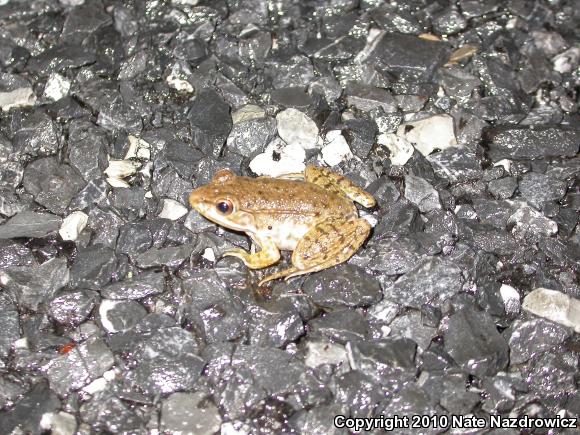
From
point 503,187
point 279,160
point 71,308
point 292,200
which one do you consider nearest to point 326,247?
point 292,200

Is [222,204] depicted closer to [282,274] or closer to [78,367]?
[282,274]

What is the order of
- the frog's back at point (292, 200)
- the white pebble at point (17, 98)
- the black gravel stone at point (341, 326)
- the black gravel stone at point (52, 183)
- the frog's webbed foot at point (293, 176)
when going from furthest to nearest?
1. the white pebble at point (17, 98)
2. the frog's webbed foot at point (293, 176)
3. the black gravel stone at point (52, 183)
4. the frog's back at point (292, 200)
5. the black gravel stone at point (341, 326)

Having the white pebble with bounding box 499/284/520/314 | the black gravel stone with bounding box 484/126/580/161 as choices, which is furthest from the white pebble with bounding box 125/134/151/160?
the white pebble with bounding box 499/284/520/314

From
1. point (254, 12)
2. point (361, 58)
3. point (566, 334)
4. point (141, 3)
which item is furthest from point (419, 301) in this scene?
point (141, 3)

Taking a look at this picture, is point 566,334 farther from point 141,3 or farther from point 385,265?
point 141,3

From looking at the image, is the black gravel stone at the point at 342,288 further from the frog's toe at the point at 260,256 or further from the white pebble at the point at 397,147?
the white pebble at the point at 397,147

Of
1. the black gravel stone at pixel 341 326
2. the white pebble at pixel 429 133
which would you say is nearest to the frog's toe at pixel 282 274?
the black gravel stone at pixel 341 326

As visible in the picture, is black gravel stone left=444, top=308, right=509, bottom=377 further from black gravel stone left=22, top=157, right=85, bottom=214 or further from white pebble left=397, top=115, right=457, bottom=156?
black gravel stone left=22, top=157, right=85, bottom=214
